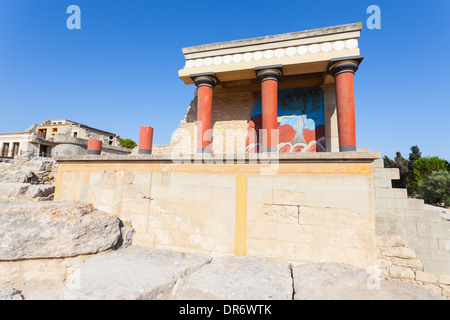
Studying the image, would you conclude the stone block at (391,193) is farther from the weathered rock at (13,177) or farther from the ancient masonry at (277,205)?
the weathered rock at (13,177)

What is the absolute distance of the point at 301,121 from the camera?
338 inches

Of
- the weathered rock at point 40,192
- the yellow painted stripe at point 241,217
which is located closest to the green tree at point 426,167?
the yellow painted stripe at point 241,217

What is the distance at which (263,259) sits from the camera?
336cm

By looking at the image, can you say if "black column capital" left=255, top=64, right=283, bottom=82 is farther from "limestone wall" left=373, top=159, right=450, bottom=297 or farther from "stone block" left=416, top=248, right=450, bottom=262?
"stone block" left=416, top=248, right=450, bottom=262

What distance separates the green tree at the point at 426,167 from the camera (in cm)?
2511

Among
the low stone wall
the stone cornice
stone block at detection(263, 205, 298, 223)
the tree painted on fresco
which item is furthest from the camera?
the tree painted on fresco

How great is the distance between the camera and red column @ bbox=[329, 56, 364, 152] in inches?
258

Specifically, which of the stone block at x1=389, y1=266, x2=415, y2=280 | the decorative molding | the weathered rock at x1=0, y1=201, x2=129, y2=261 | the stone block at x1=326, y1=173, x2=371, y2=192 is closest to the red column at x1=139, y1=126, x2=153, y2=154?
the weathered rock at x1=0, y1=201, x2=129, y2=261

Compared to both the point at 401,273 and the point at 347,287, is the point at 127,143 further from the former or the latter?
the point at 347,287

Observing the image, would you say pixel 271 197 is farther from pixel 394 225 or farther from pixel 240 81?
pixel 240 81

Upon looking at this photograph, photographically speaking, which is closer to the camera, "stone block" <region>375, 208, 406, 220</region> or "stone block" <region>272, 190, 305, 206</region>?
"stone block" <region>272, 190, 305, 206</region>

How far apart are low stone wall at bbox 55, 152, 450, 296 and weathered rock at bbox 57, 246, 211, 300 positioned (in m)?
0.71

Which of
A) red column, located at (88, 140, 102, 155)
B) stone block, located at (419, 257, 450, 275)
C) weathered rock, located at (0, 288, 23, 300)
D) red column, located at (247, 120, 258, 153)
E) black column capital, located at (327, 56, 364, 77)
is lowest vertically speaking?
stone block, located at (419, 257, 450, 275)

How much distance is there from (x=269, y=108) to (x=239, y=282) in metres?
6.02
